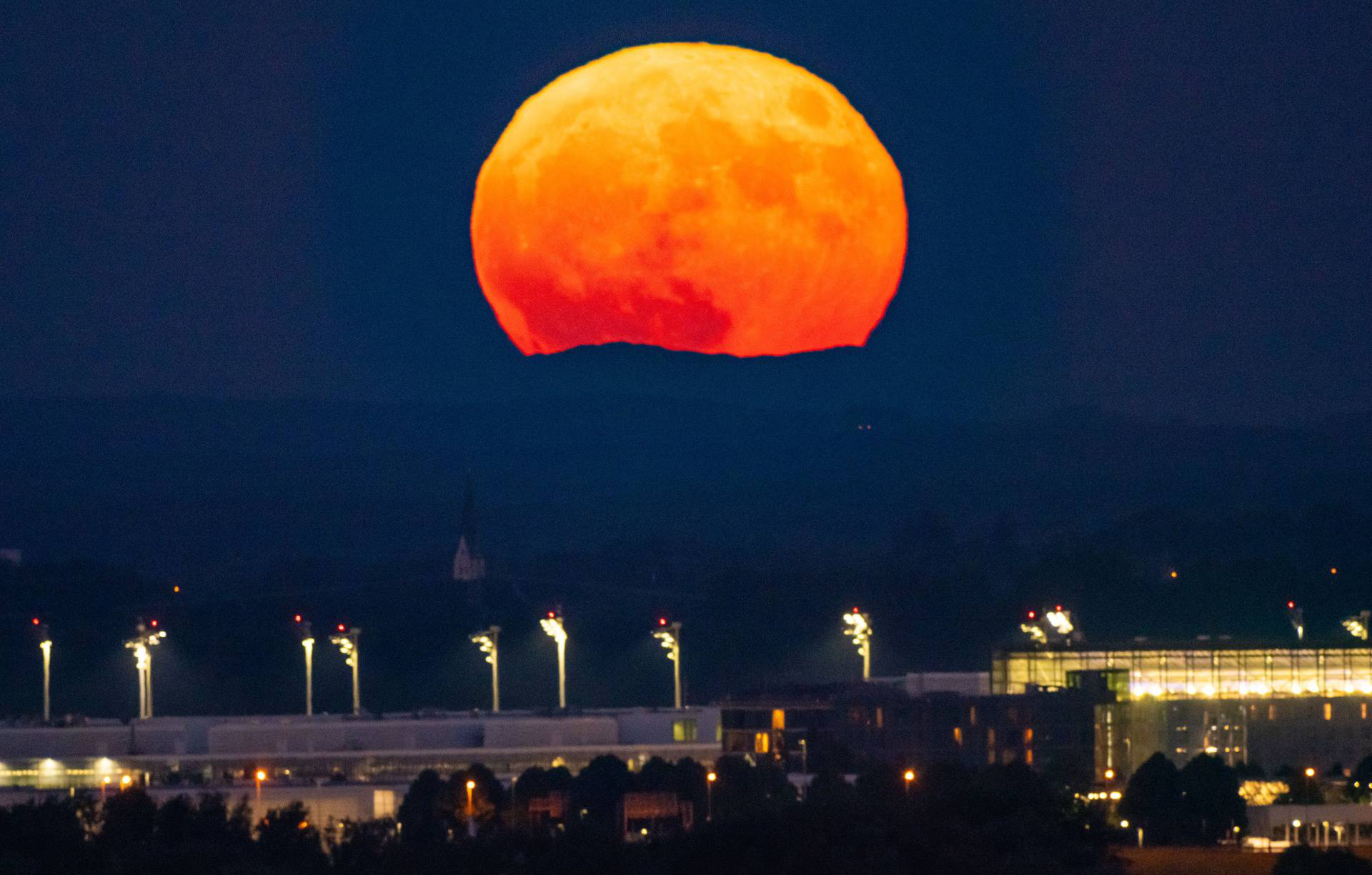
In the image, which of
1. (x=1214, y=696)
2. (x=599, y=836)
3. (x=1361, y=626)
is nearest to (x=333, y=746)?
(x=1214, y=696)

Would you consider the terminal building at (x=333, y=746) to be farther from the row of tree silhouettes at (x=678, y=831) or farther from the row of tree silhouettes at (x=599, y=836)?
the row of tree silhouettes at (x=599, y=836)

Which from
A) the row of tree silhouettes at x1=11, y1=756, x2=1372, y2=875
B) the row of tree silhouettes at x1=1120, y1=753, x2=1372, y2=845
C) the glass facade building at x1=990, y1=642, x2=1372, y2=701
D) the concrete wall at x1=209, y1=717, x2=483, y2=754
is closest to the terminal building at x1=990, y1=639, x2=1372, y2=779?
the glass facade building at x1=990, y1=642, x2=1372, y2=701

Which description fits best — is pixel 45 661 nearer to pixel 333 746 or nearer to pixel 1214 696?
pixel 333 746

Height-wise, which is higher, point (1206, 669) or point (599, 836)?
point (1206, 669)

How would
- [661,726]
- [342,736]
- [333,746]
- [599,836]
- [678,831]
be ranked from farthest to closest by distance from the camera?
[661,726], [342,736], [333,746], [678,831], [599,836]

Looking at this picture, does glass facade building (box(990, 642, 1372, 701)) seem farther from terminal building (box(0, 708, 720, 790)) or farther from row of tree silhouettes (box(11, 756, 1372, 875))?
row of tree silhouettes (box(11, 756, 1372, 875))

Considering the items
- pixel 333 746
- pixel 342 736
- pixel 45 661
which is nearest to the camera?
pixel 333 746

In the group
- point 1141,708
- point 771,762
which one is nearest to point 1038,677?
point 1141,708

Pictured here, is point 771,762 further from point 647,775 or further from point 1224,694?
point 1224,694
